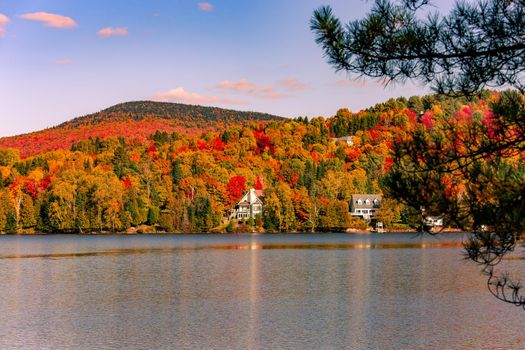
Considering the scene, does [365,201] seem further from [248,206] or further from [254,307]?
[254,307]

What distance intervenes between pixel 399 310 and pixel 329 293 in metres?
4.98

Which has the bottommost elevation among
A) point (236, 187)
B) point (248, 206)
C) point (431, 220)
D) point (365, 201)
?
point (431, 220)

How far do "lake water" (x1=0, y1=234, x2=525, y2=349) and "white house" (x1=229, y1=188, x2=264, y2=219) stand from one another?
2639 inches

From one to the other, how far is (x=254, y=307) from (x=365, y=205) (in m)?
87.8

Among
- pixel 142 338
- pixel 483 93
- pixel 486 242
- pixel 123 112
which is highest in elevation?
pixel 123 112

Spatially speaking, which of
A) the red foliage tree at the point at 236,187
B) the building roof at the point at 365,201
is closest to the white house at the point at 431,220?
the red foliage tree at the point at 236,187

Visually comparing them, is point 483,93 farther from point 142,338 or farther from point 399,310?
point 399,310

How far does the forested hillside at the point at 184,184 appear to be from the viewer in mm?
→ 98062

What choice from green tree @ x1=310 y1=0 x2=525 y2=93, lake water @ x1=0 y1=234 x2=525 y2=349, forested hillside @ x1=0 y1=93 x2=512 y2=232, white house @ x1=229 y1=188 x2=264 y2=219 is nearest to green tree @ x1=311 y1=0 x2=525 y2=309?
green tree @ x1=310 y1=0 x2=525 y2=93

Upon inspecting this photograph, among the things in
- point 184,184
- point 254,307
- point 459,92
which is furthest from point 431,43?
point 184,184

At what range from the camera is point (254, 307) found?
25.5 meters

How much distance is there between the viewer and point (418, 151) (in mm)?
9531

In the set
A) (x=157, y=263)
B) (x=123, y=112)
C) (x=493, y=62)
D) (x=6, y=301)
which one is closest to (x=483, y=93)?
(x=493, y=62)

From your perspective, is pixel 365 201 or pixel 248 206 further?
pixel 248 206
